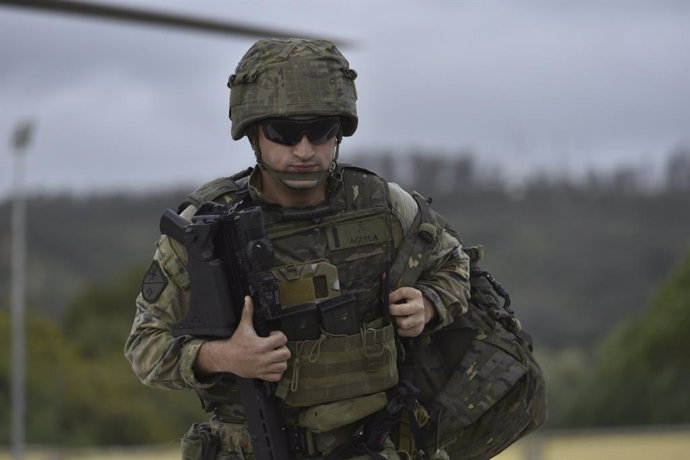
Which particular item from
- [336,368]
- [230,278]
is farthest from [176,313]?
[336,368]

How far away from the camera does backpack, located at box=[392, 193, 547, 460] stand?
546 centimetres

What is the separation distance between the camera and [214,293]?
4965 millimetres

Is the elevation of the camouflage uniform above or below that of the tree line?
above

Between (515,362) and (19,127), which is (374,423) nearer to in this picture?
(515,362)

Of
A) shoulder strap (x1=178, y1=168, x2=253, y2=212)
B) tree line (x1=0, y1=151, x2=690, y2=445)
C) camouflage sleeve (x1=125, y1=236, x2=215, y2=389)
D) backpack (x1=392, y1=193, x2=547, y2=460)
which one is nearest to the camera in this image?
camouflage sleeve (x1=125, y1=236, x2=215, y2=389)

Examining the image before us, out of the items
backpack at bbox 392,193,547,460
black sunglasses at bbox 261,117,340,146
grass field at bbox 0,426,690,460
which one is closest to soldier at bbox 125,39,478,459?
black sunglasses at bbox 261,117,340,146

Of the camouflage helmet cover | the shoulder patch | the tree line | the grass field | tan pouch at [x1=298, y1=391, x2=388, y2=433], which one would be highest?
the camouflage helmet cover

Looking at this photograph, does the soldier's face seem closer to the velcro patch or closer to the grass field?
the velcro patch

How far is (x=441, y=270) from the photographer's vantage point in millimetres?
5426

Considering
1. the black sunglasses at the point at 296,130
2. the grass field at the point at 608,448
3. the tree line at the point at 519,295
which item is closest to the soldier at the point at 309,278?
the black sunglasses at the point at 296,130

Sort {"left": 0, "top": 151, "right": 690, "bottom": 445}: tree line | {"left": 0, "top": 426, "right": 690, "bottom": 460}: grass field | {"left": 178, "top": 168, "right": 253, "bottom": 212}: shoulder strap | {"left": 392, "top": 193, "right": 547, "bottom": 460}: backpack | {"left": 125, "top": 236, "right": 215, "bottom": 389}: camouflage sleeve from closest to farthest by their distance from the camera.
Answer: {"left": 125, "top": 236, "right": 215, "bottom": 389}: camouflage sleeve
{"left": 178, "top": 168, "right": 253, "bottom": 212}: shoulder strap
{"left": 392, "top": 193, "right": 547, "bottom": 460}: backpack
{"left": 0, "top": 426, "right": 690, "bottom": 460}: grass field
{"left": 0, "top": 151, "right": 690, "bottom": 445}: tree line

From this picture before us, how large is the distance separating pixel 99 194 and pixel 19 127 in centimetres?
6578

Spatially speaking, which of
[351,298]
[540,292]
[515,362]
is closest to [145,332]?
[351,298]

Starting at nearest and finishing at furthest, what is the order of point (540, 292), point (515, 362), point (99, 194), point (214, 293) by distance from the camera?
point (214, 293) → point (515, 362) → point (540, 292) → point (99, 194)
